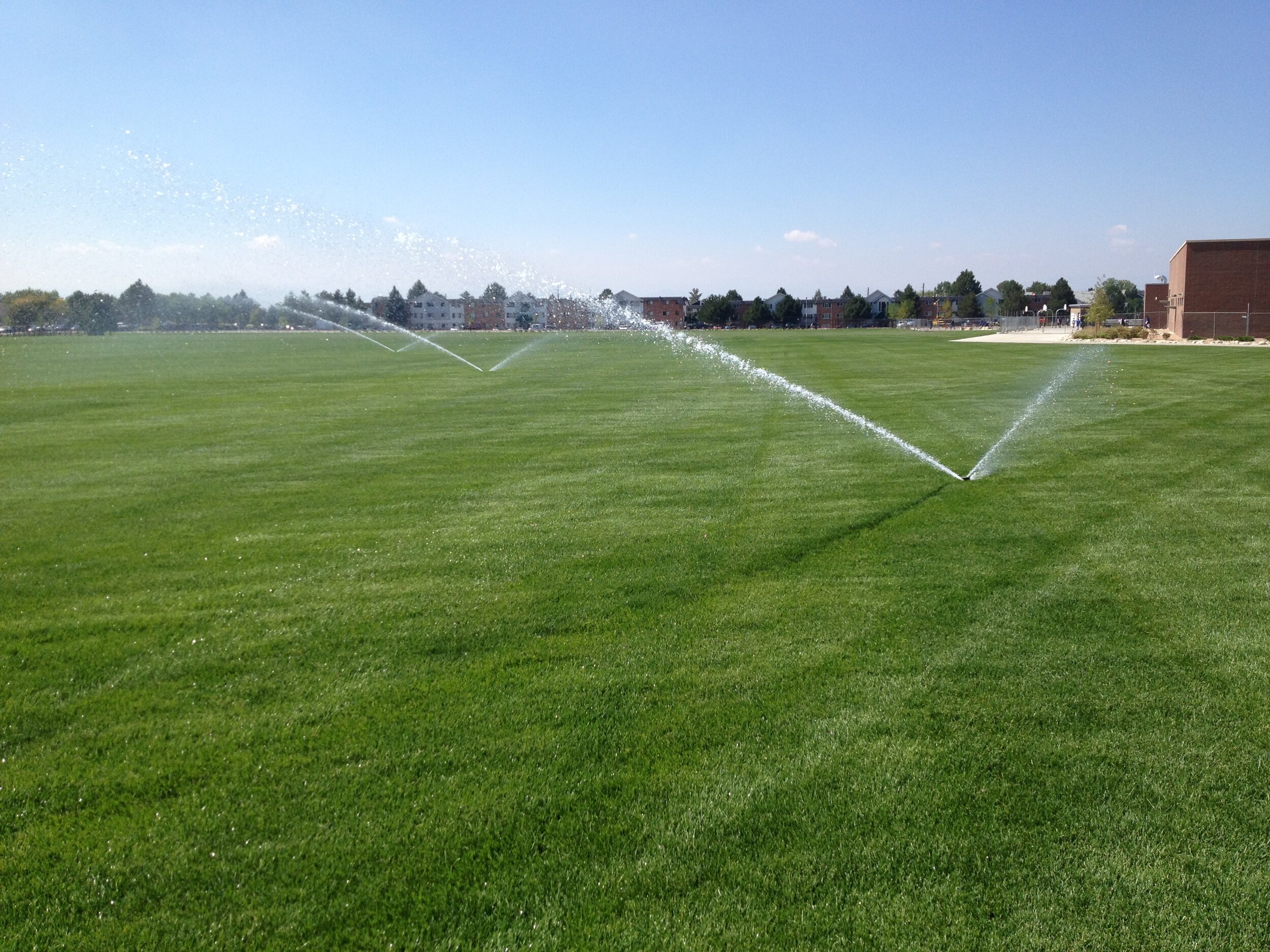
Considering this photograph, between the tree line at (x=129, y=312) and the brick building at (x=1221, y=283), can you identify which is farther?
the tree line at (x=129, y=312)

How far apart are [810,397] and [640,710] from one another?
68.8ft

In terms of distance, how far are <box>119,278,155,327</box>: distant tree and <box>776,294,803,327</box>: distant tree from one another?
103299 mm

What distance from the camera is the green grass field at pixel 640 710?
382 centimetres

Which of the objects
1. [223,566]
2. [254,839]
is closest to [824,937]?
[254,839]

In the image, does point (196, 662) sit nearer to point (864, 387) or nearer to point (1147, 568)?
point (1147, 568)

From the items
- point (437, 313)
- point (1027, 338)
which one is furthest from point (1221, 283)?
point (437, 313)

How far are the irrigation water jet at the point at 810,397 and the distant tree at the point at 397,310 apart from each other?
91.9 m

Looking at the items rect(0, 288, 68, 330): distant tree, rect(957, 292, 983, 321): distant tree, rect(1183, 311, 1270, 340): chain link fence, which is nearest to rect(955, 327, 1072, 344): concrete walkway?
rect(1183, 311, 1270, 340): chain link fence

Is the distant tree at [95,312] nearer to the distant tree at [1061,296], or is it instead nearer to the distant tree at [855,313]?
the distant tree at [855,313]

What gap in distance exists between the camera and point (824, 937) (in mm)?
3602

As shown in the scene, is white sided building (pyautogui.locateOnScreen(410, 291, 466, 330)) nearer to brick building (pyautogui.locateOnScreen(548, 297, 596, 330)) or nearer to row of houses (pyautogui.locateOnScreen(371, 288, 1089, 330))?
row of houses (pyautogui.locateOnScreen(371, 288, 1089, 330))

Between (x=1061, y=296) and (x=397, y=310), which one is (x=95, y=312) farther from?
(x=1061, y=296)

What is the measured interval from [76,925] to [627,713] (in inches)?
118

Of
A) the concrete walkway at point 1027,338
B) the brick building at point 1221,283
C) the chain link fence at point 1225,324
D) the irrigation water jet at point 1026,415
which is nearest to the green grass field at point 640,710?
the irrigation water jet at point 1026,415
